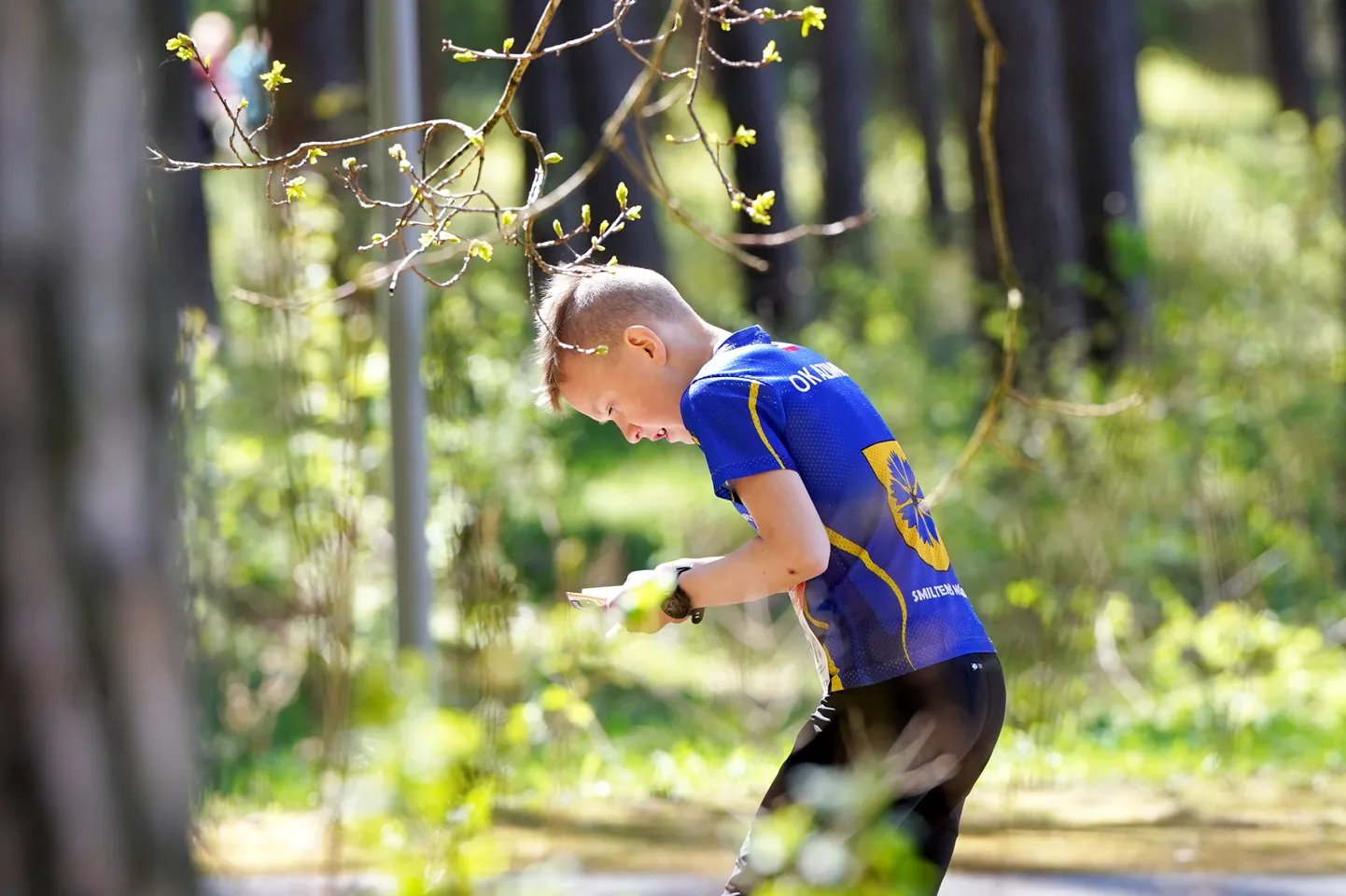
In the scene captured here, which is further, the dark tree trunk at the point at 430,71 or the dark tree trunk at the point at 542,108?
the dark tree trunk at the point at 542,108

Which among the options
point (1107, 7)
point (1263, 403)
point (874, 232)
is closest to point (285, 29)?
point (1107, 7)

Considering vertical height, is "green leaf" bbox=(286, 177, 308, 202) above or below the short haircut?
above

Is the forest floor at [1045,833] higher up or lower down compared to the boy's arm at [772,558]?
lower down

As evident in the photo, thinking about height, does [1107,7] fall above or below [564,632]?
above

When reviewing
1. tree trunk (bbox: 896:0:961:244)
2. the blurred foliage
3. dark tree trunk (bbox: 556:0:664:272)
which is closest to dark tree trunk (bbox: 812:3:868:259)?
dark tree trunk (bbox: 556:0:664:272)

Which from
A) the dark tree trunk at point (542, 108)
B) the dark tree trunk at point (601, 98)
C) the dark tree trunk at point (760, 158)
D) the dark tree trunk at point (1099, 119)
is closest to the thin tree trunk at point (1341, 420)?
the dark tree trunk at point (1099, 119)

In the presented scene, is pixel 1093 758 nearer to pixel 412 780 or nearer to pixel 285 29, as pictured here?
pixel 412 780

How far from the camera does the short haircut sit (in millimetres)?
2777

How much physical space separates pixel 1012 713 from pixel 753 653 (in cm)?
188

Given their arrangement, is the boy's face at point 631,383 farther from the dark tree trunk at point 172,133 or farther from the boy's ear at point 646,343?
the dark tree trunk at point 172,133

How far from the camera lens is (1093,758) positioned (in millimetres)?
6664

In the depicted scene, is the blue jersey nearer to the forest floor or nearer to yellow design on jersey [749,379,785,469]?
yellow design on jersey [749,379,785,469]

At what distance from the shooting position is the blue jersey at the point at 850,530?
267cm

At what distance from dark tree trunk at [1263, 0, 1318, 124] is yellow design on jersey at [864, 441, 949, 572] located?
854 inches
